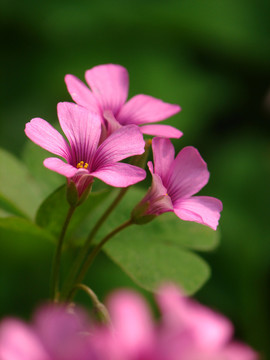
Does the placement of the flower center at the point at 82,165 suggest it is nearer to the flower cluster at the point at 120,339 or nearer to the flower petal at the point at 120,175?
the flower petal at the point at 120,175

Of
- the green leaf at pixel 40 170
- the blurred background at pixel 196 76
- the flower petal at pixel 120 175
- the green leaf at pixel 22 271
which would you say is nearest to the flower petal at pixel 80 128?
the flower petal at pixel 120 175

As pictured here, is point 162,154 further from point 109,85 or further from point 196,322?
point 196,322

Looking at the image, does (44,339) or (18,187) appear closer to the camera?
(44,339)

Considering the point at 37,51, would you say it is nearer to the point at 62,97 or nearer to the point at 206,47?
the point at 62,97

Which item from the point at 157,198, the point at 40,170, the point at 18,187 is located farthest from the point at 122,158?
the point at 40,170

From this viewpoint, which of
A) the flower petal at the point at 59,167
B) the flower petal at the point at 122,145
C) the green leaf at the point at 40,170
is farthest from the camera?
the green leaf at the point at 40,170

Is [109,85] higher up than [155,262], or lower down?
higher up

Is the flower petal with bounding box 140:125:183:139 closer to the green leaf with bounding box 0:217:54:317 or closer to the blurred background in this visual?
the green leaf with bounding box 0:217:54:317
